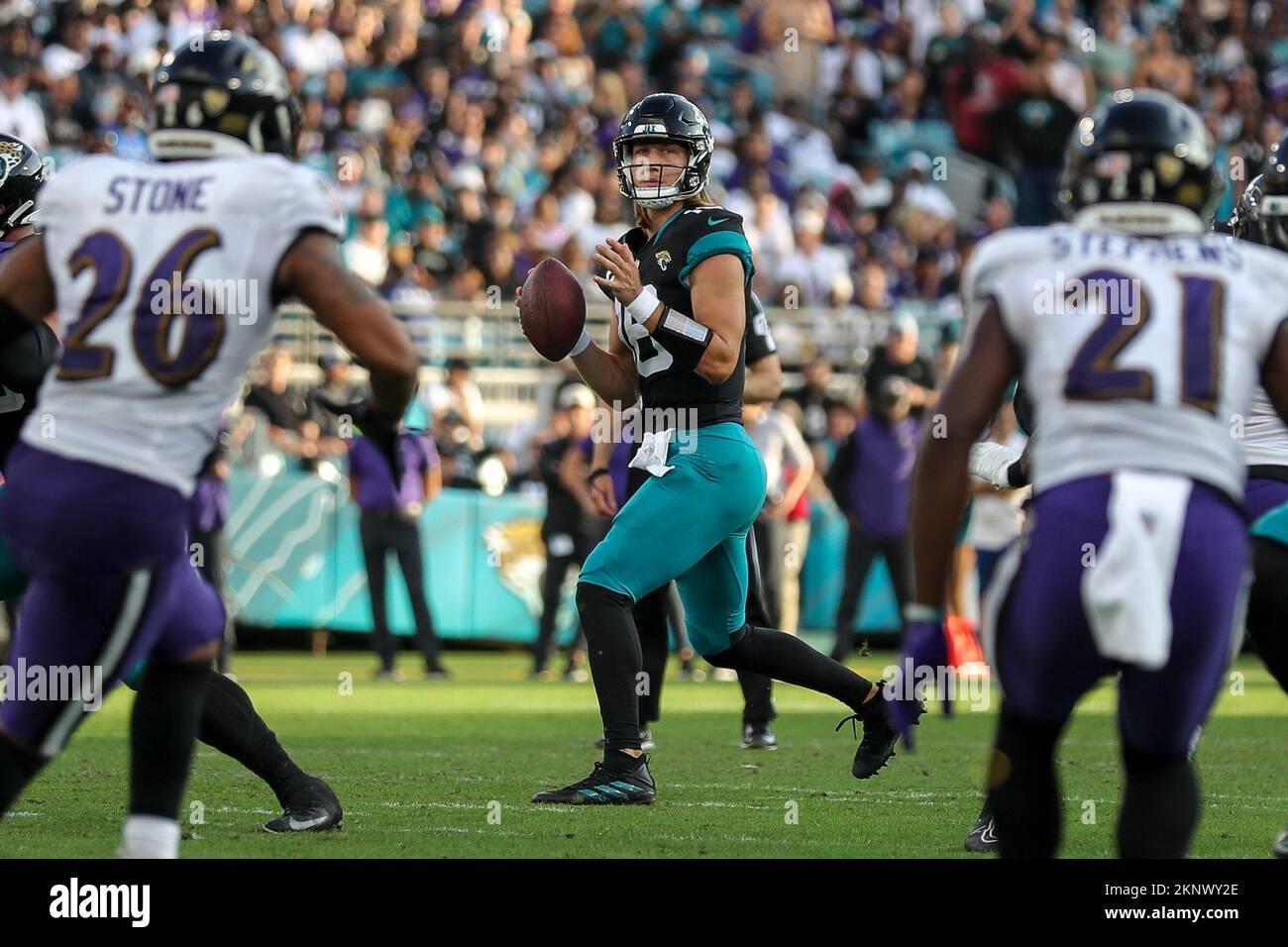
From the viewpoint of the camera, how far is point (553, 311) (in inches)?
265

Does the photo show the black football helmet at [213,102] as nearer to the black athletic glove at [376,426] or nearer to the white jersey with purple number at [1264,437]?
the black athletic glove at [376,426]

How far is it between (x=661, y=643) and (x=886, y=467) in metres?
6.02

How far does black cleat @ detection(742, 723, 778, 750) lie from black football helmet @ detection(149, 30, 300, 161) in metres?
4.58

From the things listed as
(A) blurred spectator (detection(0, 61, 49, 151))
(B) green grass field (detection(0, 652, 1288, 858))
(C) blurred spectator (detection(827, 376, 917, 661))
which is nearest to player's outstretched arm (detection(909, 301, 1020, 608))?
(B) green grass field (detection(0, 652, 1288, 858))

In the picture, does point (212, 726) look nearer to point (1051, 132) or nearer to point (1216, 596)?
point (1216, 596)

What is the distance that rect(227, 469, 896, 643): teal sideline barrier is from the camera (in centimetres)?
1484

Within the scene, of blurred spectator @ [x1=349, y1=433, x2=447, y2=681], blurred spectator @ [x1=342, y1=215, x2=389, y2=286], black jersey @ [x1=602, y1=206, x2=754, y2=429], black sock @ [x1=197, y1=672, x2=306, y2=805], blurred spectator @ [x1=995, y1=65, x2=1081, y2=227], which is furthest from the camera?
blurred spectator @ [x1=995, y1=65, x2=1081, y2=227]

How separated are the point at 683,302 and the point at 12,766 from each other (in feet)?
10.3

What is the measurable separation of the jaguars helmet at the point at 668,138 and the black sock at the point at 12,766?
3.37m

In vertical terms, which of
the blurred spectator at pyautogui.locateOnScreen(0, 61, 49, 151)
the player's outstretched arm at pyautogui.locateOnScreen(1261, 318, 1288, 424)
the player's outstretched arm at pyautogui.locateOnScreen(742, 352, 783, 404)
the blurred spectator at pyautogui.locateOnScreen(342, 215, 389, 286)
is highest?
the blurred spectator at pyautogui.locateOnScreen(0, 61, 49, 151)
